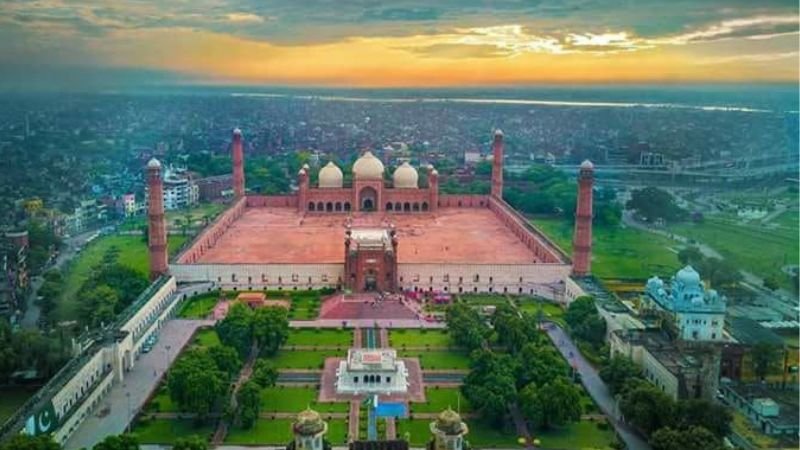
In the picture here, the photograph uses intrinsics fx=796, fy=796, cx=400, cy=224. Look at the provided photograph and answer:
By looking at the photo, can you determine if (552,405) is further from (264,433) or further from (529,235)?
(529,235)

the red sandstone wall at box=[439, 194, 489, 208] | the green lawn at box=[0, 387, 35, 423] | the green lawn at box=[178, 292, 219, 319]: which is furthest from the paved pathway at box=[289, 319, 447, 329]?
the red sandstone wall at box=[439, 194, 489, 208]

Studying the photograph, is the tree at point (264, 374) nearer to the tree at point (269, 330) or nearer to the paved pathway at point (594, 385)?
the tree at point (269, 330)

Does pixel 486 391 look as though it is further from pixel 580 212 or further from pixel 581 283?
pixel 580 212

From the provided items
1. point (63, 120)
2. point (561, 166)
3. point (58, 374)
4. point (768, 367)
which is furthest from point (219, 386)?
point (561, 166)

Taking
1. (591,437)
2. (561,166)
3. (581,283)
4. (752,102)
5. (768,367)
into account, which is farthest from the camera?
(561,166)

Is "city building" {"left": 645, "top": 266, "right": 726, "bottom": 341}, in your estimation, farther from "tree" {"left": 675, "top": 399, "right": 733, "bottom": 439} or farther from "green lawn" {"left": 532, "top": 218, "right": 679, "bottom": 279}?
"green lawn" {"left": 532, "top": 218, "right": 679, "bottom": 279}

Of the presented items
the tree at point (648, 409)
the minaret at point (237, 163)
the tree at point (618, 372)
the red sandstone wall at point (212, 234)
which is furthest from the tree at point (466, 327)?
the minaret at point (237, 163)

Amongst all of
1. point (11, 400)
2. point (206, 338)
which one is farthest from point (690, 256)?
point (11, 400)
